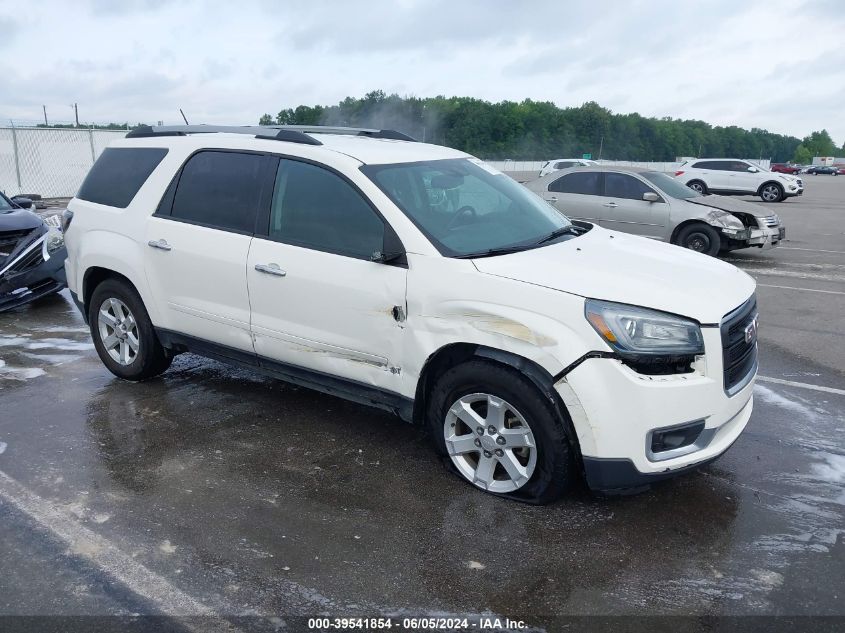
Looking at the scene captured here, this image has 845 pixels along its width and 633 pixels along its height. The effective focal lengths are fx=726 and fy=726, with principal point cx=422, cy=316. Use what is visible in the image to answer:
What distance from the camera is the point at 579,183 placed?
40.2 feet

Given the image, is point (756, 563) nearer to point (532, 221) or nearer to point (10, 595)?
point (532, 221)

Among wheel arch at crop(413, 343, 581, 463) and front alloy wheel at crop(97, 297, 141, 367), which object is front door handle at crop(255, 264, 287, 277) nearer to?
wheel arch at crop(413, 343, 581, 463)

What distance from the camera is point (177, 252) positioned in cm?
480

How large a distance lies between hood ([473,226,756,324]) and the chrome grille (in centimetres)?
6

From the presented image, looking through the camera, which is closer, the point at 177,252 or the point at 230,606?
the point at 230,606

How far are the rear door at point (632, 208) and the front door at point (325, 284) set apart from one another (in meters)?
8.39

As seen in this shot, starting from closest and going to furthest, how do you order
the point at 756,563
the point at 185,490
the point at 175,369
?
1. the point at 756,563
2. the point at 185,490
3. the point at 175,369

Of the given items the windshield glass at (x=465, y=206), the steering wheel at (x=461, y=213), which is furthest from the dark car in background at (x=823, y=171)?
the steering wheel at (x=461, y=213)

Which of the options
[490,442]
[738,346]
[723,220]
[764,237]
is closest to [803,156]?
[764,237]

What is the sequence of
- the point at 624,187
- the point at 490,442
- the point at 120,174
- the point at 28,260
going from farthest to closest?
1. the point at 624,187
2. the point at 28,260
3. the point at 120,174
4. the point at 490,442

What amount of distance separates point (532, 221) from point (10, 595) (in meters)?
3.31

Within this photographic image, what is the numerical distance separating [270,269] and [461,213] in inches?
46.3

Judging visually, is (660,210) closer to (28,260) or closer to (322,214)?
(322,214)

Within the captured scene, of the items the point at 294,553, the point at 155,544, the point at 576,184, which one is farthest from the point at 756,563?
the point at 576,184
